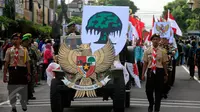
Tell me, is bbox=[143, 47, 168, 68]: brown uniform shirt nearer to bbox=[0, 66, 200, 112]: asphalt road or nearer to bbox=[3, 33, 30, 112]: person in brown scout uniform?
bbox=[0, 66, 200, 112]: asphalt road

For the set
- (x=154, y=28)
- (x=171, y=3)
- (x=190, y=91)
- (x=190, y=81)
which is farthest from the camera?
(x=171, y=3)

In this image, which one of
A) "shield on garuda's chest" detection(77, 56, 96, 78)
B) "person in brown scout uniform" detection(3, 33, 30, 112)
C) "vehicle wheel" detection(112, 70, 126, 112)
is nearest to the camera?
"vehicle wheel" detection(112, 70, 126, 112)

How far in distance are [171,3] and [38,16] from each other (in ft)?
216

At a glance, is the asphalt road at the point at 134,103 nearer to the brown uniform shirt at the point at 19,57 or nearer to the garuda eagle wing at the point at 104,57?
the brown uniform shirt at the point at 19,57

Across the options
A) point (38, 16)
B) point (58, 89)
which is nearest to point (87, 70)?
point (58, 89)

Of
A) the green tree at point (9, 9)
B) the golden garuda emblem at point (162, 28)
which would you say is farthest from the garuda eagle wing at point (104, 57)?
the green tree at point (9, 9)

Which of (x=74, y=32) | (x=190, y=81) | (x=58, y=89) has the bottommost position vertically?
(x=190, y=81)

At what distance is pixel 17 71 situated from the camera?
11.1 m

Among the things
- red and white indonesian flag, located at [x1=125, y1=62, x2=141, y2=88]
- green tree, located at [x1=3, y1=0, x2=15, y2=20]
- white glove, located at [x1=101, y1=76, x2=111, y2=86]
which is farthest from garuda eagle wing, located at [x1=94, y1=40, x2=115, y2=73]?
green tree, located at [x1=3, y1=0, x2=15, y2=20]

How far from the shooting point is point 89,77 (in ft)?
35.1

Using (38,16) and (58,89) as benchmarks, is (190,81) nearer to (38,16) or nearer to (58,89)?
(58,89)

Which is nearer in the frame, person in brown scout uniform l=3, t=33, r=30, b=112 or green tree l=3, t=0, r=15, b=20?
person in brown scout uniform l=3, t=33, r=30, b=112

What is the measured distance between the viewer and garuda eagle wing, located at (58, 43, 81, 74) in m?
10.8

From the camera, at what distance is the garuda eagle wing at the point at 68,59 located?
1077 cm
